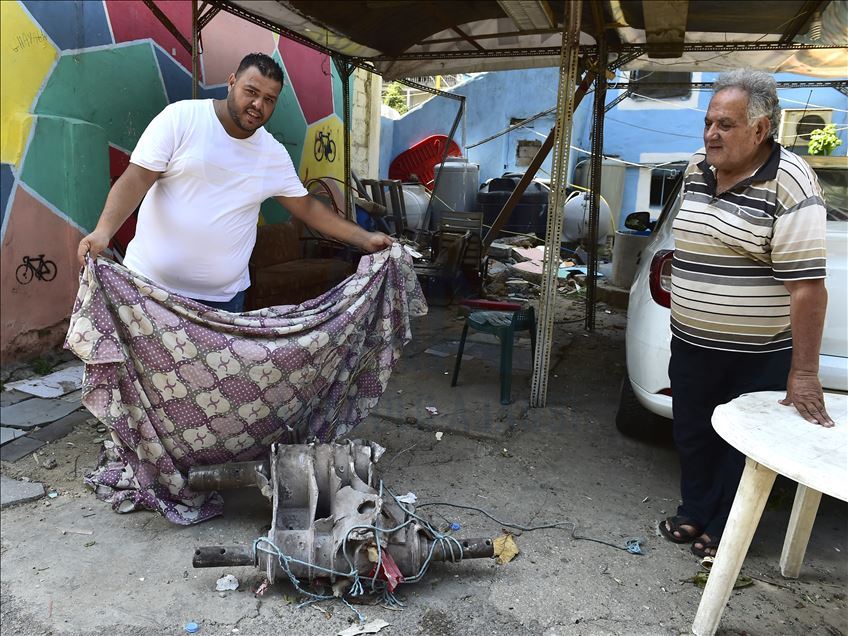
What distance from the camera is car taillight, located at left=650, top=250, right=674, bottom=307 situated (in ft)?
10.6

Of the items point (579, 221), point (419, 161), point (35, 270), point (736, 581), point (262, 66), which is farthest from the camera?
point (419, 161)

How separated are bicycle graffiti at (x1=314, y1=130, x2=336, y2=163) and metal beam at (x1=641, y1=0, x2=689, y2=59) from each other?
454 centimetres

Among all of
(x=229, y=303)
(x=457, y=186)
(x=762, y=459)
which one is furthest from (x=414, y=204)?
(x=762, y=459)

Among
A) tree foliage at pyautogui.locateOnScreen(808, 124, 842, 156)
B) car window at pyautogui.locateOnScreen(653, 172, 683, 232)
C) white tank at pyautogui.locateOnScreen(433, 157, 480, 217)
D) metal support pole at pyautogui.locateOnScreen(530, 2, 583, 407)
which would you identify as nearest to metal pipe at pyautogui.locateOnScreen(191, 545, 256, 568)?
metal support pole at pyautogui.locateOnScreen(530, 2, 583, 407)

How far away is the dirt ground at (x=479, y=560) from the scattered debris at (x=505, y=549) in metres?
0.04

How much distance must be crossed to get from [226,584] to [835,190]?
3.88 meters

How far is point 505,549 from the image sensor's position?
2.84m

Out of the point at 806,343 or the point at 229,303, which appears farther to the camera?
the point at 229,303

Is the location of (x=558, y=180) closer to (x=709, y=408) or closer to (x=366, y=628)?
(x=709, y=408)

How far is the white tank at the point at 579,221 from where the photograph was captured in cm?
1190

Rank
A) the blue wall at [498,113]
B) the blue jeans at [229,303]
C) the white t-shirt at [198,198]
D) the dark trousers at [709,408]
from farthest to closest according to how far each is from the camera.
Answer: the blue wall at [498,113], the blue jeans at [229,303], the white t-shirt at [198,198], the dark trousers at [709,408]

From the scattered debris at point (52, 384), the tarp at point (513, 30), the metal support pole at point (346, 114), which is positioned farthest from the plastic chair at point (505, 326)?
the metal support pole at point (346, 114)

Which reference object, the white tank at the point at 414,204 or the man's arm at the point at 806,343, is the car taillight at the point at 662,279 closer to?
the man's arm at the point at 806,343

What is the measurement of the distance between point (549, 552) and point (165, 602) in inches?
63.0
